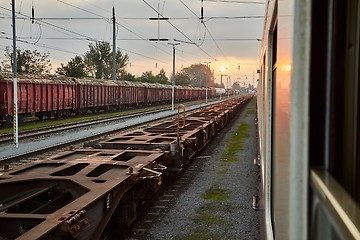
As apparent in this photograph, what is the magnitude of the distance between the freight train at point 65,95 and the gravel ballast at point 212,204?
12.3 metres

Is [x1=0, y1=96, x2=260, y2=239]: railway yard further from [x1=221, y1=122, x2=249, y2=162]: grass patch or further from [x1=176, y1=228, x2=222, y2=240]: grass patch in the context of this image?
[x1=221, y1=122, x2=249, y2=162]: grass patch

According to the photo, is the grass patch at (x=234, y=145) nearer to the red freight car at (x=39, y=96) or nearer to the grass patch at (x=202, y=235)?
the grass patch at (x=202, y=235)

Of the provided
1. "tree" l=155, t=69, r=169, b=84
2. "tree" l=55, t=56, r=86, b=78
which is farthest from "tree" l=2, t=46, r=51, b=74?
A: "tree" l=155, t=69, r=169, b=84

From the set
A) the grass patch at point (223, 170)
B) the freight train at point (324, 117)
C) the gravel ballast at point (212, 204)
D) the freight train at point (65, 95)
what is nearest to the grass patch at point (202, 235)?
the gravel ballast at point (212, 204)

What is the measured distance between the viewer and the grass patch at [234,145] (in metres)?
12.0

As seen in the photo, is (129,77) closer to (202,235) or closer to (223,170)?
(223,170)

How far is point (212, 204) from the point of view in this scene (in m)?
7.13

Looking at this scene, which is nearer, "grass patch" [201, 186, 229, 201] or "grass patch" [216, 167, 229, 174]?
"grass patch" [201, 186, 229, 201]

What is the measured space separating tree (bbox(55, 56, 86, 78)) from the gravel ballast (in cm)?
3991

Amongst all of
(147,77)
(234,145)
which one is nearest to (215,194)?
(234,145)

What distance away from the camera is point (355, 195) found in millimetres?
923

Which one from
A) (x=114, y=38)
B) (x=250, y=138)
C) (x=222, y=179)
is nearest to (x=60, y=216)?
(x=222, y=179)

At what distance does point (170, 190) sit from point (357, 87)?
286 inches

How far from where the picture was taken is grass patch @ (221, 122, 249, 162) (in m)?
12.0
